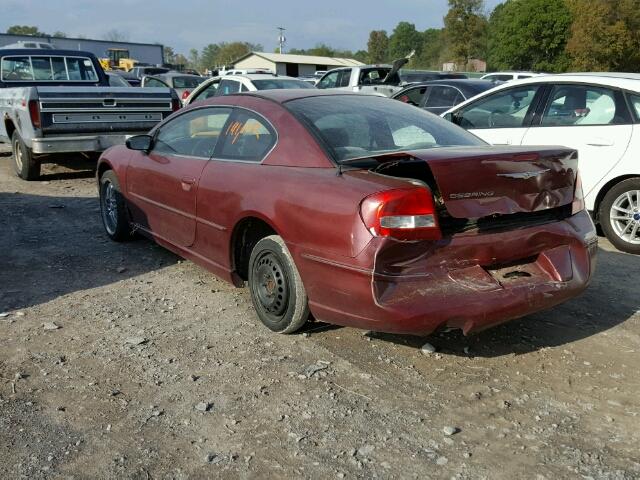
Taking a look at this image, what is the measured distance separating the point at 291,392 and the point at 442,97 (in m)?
8.48

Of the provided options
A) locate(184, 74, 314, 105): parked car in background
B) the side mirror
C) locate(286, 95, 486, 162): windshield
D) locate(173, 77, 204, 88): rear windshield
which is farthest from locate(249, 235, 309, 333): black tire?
locate(173, 77, 204, 88): rear windshield

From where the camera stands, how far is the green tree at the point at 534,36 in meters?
61.5

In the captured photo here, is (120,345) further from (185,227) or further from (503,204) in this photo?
(503,204)

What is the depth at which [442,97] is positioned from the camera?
1088 centimetres

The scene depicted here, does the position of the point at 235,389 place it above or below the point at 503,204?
below

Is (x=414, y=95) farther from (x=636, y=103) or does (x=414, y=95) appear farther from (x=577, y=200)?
(x=577, y=200)

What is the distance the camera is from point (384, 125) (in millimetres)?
4301

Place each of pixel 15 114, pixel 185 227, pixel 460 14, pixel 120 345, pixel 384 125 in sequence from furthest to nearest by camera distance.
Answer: pixel 460 14, pixel 15 114, pixel 185 227, pixel 384 125, pixel 120 345

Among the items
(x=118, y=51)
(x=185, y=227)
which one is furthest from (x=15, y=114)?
(x=118, y=51)

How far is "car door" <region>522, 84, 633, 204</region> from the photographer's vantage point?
6.10 meters

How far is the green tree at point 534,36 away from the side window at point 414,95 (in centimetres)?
5334

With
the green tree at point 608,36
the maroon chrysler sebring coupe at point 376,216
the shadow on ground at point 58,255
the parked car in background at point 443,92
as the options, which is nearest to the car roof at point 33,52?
the shadow on ground at point 58,255

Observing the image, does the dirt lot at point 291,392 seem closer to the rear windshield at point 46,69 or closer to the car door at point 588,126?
the car door at point 588,126

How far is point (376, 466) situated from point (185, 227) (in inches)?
108
